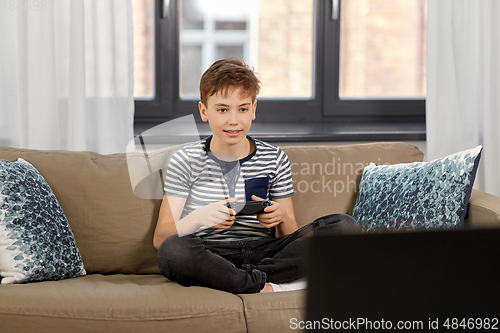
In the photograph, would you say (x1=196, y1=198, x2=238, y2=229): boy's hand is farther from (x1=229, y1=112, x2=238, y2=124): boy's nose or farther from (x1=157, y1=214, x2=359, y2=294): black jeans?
(x1=229, y1=112, x2=238, y2=124): boy's nose

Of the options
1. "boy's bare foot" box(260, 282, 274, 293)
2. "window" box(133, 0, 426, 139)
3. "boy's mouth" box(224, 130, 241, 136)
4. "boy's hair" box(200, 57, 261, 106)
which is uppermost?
"window" box(133, 0, 426, 139)

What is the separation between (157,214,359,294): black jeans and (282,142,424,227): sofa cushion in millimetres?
225

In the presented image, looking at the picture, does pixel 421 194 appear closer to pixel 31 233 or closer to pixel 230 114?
pixel 230 114

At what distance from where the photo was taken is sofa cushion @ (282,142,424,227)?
5.55 feet

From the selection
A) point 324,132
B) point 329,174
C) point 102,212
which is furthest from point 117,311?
point 324,132

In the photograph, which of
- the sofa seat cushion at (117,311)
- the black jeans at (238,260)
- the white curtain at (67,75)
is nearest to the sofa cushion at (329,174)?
the black jeans at (238,260)

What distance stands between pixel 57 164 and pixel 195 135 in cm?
63

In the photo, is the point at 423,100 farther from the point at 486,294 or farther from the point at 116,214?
the point at 486,294

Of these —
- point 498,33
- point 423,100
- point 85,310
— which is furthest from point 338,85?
point 85,310

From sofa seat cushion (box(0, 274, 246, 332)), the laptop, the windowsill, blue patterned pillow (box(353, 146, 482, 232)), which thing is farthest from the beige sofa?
the laptop

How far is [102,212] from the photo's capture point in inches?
61.4

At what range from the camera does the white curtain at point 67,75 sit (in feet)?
6.12

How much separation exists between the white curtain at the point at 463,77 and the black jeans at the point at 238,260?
0.99 meters

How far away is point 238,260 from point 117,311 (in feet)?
1.35
